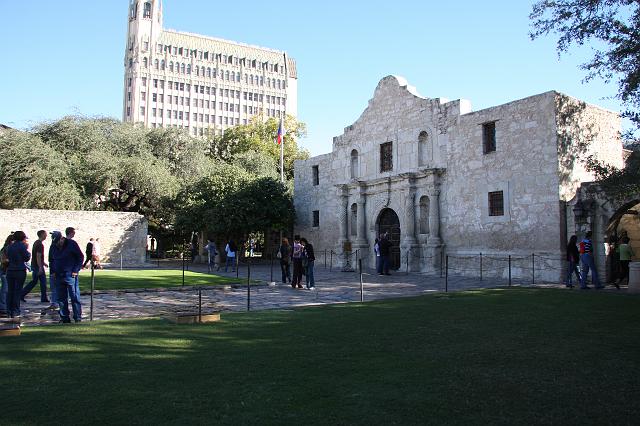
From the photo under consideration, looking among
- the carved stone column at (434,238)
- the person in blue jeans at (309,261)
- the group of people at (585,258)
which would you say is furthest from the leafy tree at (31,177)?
the group of people at (585,258)

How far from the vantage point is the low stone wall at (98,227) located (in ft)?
87.8

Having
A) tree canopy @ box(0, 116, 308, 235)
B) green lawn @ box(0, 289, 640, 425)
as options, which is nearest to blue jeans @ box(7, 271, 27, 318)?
green lawn @ box(0, 289, 640, 425)

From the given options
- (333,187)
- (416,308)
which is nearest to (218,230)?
(333,187)

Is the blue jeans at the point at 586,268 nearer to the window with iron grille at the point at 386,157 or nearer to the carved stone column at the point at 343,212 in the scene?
the window with iron grille at the point at 386,157

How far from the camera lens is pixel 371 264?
83.2 ft

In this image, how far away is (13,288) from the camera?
31.1ft

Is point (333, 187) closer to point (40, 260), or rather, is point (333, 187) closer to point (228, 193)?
point (228, 193)

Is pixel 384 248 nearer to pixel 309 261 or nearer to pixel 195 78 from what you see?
pixel 309 261

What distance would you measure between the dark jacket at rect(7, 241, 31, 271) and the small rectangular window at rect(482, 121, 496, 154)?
16.3 m

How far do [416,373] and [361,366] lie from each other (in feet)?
2.12

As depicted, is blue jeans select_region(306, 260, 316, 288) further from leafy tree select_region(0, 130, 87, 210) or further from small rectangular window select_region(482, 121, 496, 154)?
leafy tree select_region(0, 130, 87, 210)

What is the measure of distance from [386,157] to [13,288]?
1832 cm

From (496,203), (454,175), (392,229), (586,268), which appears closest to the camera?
(586,268)

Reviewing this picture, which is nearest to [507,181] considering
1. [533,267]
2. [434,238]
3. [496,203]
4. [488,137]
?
[496,203]
